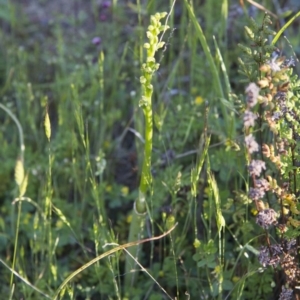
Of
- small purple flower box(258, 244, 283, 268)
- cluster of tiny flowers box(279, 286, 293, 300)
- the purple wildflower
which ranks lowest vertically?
cluster of tiny flowers box(279, 286, 293, 300)

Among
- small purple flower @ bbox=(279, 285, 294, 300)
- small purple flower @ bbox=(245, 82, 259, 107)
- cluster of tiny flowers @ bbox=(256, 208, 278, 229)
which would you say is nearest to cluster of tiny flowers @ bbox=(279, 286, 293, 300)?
small purple flower @ bbox=(279, 285, 294, 300)

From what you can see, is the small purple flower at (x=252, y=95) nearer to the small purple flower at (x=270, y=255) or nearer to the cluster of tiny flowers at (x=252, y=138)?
the cluster of tiny flowers at (x=252, y=138)

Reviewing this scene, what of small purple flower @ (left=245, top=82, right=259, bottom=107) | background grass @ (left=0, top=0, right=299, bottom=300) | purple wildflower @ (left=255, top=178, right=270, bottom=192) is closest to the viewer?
small purple flower @ (left=245, top=82, right=259, bottom=107)

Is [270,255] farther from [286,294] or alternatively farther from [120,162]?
[120,162]

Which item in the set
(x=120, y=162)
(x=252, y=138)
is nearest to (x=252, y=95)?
(x=252, y=138)

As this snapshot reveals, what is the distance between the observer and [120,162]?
7.32 ft

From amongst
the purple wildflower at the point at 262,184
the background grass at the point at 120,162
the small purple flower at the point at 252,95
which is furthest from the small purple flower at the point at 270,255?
the small purple flower at the point at 252,95

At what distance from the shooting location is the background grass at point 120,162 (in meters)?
1.58

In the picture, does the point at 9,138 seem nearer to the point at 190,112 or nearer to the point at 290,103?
the point at 190,112

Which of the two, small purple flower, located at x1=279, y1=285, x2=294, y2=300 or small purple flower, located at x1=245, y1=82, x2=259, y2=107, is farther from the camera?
small purple flower, located at x1=279, y1=285, x2=294, y2=300

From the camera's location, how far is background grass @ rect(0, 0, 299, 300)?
5.20 ft

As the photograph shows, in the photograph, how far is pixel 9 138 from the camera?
2.37 m

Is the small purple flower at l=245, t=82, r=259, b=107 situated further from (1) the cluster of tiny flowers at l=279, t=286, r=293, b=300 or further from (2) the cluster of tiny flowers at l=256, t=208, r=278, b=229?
(1) the cluster of tiny flowers at l=279, t=286, r=293, b=300

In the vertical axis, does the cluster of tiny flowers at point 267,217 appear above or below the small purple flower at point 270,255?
above
